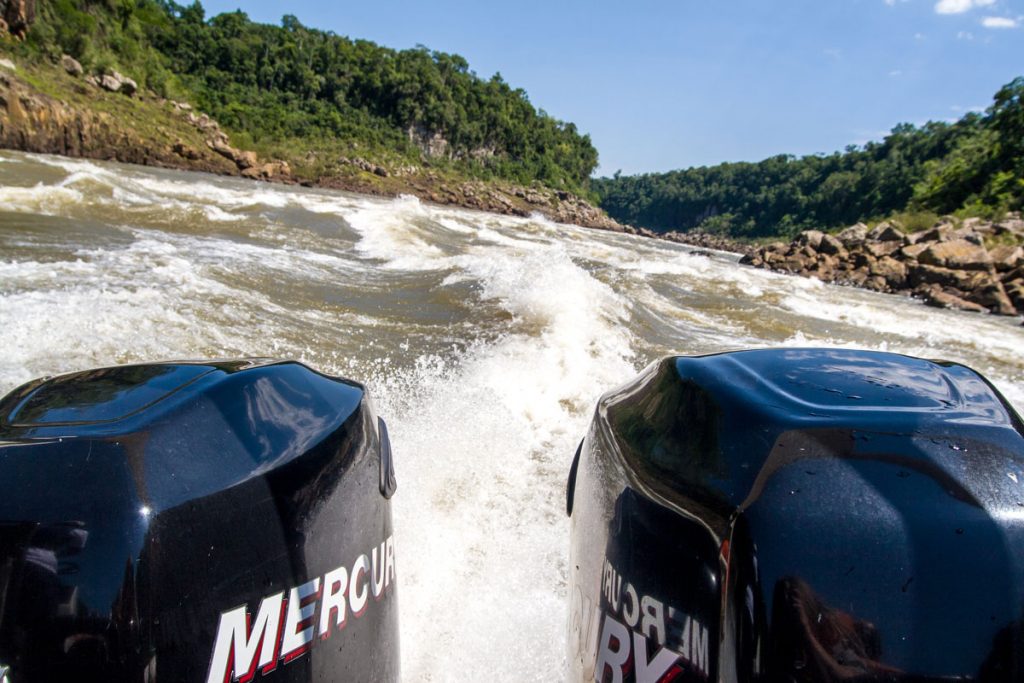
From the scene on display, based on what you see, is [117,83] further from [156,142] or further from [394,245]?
[394,245]

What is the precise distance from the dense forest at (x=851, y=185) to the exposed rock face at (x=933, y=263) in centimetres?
837

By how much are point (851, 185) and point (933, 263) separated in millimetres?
66549

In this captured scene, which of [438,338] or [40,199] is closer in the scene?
[438,338]

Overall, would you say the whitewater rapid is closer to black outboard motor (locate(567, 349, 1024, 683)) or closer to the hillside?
black outboard motor (locate(567, 349, 1024, 683))

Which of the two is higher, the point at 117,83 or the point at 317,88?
the point at 317,88

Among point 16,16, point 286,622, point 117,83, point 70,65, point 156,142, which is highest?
point 16,16

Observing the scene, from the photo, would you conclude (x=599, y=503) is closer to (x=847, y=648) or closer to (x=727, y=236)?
(x=847, y=648)

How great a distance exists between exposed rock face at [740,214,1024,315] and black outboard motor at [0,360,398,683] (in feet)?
43.1

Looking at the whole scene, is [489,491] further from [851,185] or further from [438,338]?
[851,185]

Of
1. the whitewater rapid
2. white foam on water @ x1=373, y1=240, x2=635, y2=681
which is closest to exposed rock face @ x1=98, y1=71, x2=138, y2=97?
the whitewater rapid

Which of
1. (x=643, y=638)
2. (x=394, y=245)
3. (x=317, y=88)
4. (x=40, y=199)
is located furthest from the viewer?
(x=317, y=88)

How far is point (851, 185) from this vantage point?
69.8 m

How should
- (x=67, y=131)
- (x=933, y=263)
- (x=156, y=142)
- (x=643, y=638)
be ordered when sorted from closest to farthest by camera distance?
1. (x=643, y=638)
2. (x=933, y=263)
3. (x=67, y=131)
4. (x=156, y=142)

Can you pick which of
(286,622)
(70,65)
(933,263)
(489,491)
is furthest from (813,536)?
(70,65)
